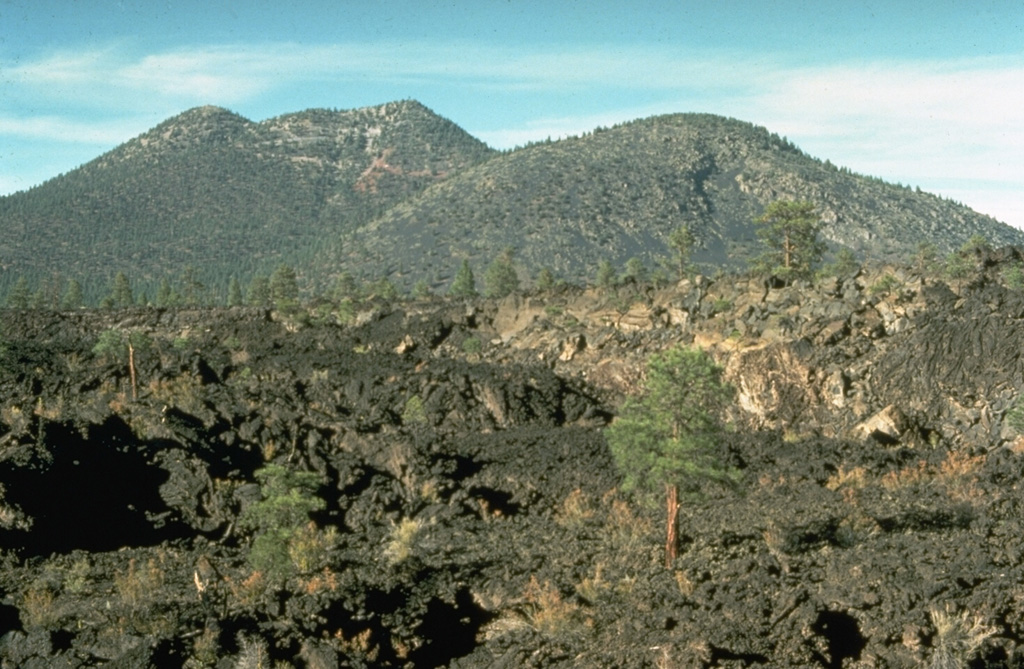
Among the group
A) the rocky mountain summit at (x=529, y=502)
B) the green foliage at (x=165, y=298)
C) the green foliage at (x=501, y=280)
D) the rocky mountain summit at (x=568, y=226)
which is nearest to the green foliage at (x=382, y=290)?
the green foliage at (x=501, y=280)

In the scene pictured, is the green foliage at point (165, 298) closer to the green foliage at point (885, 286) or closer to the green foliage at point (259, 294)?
the green foliage at point (259, 294)

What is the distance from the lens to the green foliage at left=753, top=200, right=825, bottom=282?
48469 millimetres

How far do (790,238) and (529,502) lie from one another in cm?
3101

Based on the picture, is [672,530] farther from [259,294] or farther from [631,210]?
[631,210]

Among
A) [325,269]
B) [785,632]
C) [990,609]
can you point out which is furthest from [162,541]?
[325,269]

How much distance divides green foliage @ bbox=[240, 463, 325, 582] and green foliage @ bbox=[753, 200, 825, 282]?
33.4 meters

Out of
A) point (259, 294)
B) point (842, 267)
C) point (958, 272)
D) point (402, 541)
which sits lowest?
point (402, 541)

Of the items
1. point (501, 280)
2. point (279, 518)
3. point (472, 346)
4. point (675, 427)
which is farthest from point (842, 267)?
point (279, 518)

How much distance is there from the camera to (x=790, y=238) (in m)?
49.6

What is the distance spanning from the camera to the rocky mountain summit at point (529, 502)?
15547 mm

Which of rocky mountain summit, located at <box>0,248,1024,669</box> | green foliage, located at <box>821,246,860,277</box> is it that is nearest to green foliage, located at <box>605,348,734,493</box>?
rocky mountain summit, located at <box>0,248,1024,669</box>

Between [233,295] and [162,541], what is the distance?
81.5 m

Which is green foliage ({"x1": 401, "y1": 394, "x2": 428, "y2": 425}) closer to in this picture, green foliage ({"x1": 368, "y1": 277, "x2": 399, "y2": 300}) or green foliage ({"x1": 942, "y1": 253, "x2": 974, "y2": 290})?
green foliage ({"x1": 942, "y1": 253, "x2": 974, "y2": 290})

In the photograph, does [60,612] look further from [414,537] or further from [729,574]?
[729,574]
